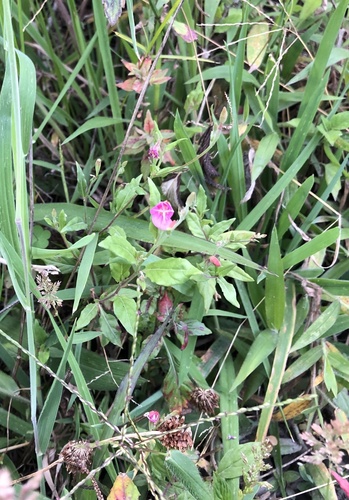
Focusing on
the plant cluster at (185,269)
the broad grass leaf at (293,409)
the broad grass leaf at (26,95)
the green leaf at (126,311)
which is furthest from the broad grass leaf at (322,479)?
the broad grass leaf at (26,95)

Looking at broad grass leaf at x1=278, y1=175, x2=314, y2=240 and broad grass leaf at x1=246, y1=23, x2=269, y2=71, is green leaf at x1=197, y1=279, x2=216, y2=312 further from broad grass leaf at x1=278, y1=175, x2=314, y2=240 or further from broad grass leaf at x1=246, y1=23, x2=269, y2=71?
broad grass leaf at x1=246, y1=23, x2=269, y2=71

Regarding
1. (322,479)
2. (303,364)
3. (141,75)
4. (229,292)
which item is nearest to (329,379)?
(303,364)

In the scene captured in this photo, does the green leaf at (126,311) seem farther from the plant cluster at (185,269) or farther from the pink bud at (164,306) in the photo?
the pink bud at (164,306)

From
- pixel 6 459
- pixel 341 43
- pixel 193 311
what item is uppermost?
pixel 341 43

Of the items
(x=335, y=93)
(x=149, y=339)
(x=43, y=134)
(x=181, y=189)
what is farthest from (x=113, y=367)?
(x=335, y=93)

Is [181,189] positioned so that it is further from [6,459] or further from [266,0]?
[6,459]

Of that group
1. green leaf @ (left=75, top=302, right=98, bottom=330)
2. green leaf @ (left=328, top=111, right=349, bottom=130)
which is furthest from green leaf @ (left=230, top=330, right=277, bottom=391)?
green leaf @ (left=328, top=111, right=349, bottom=130)

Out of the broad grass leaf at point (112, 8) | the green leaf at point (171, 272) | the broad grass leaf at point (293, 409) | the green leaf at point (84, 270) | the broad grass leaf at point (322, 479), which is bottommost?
the broad grass leaf at point (322, 479)
